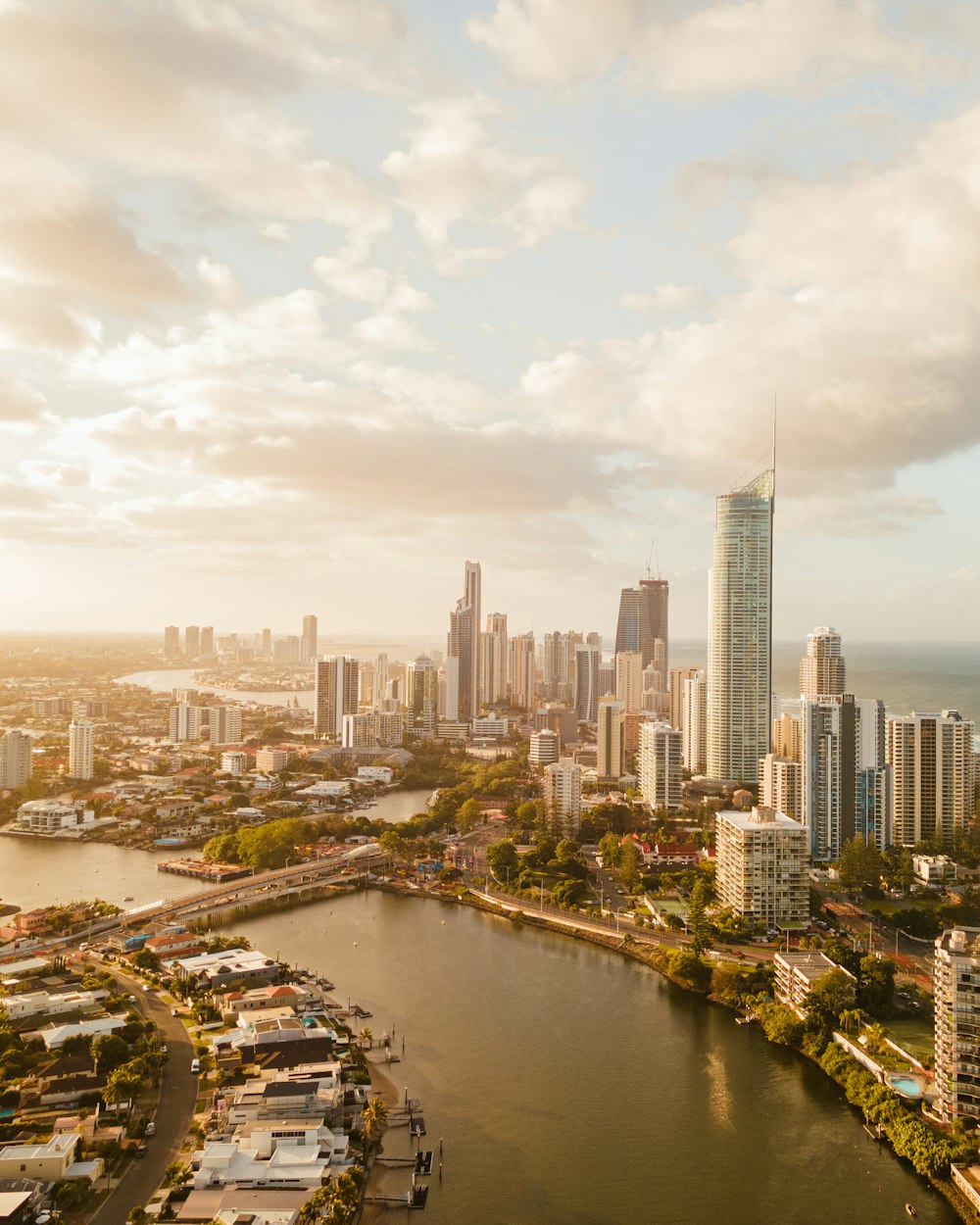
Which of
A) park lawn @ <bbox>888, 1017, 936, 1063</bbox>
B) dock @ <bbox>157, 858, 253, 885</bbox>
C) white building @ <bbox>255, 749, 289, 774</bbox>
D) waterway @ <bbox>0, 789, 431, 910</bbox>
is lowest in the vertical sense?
waterway @ <bbox>0, 789, 431, 910</bbox>

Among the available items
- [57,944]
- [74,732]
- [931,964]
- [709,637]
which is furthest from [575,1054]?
[74,732]

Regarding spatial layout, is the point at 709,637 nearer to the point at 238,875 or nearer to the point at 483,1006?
the point at 238,875

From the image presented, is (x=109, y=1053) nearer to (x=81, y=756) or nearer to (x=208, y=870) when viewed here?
(x=208, y=870)

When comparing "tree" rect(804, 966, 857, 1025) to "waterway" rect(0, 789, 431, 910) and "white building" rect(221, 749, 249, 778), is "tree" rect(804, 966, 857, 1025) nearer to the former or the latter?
"waterway" rect(0, 789, 431, 910)

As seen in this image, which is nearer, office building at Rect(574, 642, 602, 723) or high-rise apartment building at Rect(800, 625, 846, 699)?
high-rise apartment building at Rect(800, 625, 846, 699)

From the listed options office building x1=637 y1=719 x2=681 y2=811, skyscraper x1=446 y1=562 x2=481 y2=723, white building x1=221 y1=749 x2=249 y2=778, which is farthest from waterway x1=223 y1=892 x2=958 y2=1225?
skyscraper x1=446 y1=562 x2=481 y2=723

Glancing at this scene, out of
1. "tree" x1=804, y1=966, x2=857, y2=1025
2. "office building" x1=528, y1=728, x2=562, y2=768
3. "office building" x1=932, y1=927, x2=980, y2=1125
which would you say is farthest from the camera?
"office building" x1=528, y1=728, x2=562, y2=768
